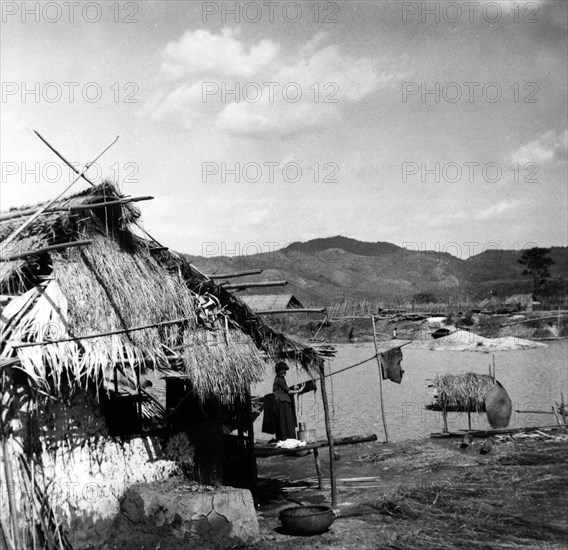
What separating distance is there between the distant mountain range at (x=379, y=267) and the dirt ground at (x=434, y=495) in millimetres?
94084

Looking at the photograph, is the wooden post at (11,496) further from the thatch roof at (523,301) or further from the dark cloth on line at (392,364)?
the thatch roof at (523,301)

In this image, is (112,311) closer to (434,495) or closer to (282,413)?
(282,413)

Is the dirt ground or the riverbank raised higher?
the riverbank

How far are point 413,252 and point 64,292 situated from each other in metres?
162

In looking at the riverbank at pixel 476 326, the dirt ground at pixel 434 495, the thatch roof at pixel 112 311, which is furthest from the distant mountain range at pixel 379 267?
the thatch roof at pixel 112 311

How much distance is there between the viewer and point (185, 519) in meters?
7.66

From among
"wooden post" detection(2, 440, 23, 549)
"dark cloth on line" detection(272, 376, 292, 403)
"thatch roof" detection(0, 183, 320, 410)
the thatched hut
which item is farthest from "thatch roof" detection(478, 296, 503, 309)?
"wooden post" detection(2, 440, 23, 549)

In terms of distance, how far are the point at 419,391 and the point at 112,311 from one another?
875 inches

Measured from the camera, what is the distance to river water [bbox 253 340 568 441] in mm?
20797

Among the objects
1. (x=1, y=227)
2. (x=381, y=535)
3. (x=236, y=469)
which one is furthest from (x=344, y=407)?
(x=1, y=227)

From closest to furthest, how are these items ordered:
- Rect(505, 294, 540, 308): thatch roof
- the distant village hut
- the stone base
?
1. the stone base
2. the distant village hut
3. Rect(505, 294, 540, 308): thatch roof

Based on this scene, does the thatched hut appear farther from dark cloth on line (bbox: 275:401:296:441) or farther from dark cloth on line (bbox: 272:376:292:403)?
dark cloth on line (bbox: 275:401:296:441)

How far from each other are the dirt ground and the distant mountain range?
94084 mm

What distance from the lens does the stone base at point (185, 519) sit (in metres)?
7.66
